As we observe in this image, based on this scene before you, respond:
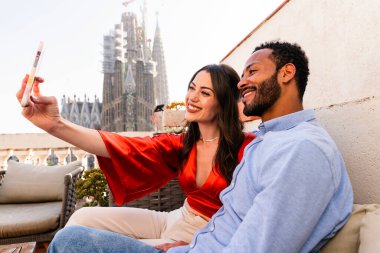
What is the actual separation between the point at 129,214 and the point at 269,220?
1.01 metres

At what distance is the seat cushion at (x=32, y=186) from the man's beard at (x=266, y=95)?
2.74 meters

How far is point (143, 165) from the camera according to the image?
5.71 ft

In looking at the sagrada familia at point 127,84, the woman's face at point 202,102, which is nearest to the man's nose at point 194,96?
the woman's face at point 202,102

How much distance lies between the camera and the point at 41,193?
3.26 meters

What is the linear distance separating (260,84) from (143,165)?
0.85m

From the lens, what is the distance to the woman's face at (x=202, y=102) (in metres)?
1.70

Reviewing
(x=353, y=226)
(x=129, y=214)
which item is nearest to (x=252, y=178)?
(x=353, y=226)

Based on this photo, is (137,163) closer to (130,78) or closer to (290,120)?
(290,120)

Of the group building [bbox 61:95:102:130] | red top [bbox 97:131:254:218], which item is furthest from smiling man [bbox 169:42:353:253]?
building [bbox 61:95:102:130]

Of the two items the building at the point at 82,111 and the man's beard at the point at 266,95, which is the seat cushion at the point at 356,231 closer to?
the man's beard at the point at 266,95

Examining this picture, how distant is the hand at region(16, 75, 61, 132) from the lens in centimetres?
147

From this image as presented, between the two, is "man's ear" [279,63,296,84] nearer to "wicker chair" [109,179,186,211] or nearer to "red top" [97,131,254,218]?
"red top" [97,131,254,218]

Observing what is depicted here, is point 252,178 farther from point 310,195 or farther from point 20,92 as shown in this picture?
point 20,92

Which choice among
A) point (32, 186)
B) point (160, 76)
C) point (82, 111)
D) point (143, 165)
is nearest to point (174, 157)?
point (143, 165)
